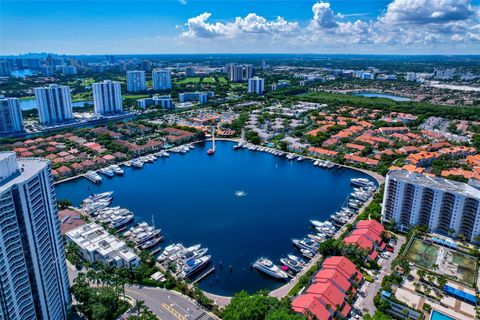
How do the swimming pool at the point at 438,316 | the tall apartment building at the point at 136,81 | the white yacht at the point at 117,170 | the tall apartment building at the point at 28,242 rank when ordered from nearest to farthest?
the tall apartment building at the point at 28,242 < the swimming pool at the point at 438,316 < the white yacht at the point at 117,170 < the tall apartment building at the point at 136,81

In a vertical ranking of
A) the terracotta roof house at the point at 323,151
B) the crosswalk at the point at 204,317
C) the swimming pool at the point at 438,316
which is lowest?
the crosswalk at the point at 204,317

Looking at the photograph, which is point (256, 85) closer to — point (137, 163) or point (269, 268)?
point (137, 163)

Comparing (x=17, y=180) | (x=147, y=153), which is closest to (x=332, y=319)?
(x=17, y=180)

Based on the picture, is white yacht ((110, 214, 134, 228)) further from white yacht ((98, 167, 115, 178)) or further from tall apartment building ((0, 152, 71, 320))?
white yacht ((98, 167, 115, 178))

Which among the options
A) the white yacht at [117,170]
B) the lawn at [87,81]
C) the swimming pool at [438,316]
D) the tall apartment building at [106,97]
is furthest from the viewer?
the lawn at [87,81]

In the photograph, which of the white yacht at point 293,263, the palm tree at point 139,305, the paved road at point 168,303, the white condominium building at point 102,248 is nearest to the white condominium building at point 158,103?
the white condominium building at point 102,248

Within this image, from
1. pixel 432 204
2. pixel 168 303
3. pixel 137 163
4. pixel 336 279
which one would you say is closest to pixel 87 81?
pixel 137 163

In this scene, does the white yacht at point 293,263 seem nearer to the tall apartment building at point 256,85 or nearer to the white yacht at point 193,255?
the white yacht at point 193,255
